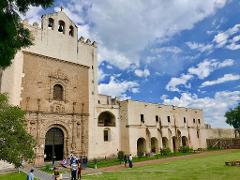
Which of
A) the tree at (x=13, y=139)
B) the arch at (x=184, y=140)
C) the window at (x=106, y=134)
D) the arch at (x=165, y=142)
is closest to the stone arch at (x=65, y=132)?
the window at (x=106, y=134)

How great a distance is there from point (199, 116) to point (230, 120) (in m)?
11.7

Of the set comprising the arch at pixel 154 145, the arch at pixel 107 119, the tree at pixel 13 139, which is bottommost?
the arch at pixel 154 145

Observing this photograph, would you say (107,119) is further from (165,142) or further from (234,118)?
(234,118)

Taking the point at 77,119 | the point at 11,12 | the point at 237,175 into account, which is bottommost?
the point at 237,175

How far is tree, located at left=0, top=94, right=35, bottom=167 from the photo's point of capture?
1378cm

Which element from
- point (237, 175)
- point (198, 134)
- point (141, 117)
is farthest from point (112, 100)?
point (237, 175)

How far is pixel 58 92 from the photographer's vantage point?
29656 mm

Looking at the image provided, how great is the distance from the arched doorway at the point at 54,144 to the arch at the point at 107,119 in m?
7.58

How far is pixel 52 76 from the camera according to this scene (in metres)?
29.1

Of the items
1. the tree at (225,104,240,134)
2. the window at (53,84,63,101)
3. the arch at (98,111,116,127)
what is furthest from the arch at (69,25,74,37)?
the tree at (225,104,240,134)

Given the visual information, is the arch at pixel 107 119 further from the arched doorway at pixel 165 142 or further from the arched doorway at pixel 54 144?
the arched doorway at pixel 165 142

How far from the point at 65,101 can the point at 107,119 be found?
8.78 metres

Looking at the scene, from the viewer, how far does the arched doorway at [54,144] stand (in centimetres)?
2773

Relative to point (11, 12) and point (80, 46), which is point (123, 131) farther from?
point (11, 12)
